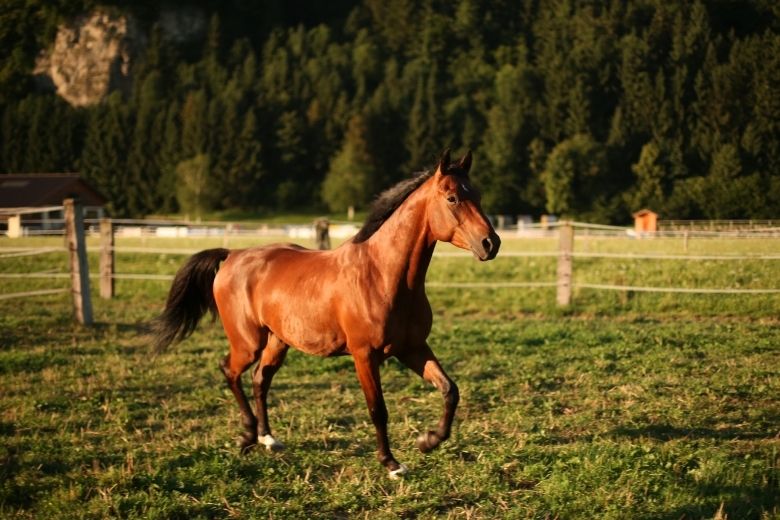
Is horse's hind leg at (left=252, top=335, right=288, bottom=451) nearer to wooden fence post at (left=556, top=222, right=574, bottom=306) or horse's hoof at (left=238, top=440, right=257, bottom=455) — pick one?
horse's hoof at (left=238, top=440, right=257, bottom=455)

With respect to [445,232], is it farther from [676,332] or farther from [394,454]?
[676,332]

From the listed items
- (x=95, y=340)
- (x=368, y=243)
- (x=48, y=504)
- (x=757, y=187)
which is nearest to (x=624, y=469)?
(x=368, y=243)

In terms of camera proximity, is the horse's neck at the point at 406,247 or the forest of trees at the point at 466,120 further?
the forest of trees at the point at 466,120

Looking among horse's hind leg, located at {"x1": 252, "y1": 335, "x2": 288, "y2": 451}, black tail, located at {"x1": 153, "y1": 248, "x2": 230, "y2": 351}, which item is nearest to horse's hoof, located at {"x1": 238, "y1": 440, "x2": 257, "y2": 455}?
horse's hind leg, located at {"x1": 252, "y1": 335, "x2": 288, "y2": 451}

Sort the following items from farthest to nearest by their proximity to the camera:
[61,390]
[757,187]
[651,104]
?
1. [651,104]
2. [757,187]
3. [61,390]

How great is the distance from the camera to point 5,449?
18.3 feet

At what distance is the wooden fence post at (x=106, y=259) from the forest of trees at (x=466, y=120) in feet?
110

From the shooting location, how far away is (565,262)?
13.8m

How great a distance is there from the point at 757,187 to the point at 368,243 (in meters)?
34.4

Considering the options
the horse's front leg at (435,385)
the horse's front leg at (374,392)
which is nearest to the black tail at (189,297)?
the horse's front leg at (374,392)

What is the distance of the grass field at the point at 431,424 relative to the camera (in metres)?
4.32

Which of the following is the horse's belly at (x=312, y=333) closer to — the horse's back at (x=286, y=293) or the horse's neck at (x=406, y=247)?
the horse's back at (x=286, y=293)

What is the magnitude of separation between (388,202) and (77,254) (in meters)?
8.90

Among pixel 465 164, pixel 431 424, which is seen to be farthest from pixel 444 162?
pixel 431 424
